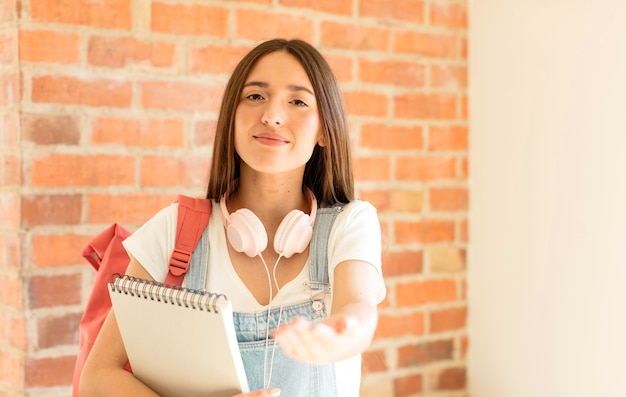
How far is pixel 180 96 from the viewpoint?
1.78 metres

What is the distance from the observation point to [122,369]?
1.24 metres

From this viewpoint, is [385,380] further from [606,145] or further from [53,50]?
[53,50]

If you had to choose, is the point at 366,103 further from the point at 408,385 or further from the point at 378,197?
A: the point at 408,385

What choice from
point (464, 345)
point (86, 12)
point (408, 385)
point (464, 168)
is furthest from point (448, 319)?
point (86, 12)

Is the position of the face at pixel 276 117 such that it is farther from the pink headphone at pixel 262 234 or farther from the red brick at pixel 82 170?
the red brick at pixel 82 170

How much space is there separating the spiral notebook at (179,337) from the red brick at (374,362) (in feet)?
3.24

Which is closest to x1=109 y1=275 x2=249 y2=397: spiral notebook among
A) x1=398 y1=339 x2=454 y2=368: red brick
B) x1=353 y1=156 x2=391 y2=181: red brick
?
x1=353 y1=156 x2=391 y2=181: red brick

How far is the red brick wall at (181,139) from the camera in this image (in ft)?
5.27

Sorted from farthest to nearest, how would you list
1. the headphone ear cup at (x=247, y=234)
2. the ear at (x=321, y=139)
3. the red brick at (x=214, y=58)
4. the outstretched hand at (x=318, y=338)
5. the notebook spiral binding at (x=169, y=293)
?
the red brick at (x=214, y=58) < the ear at (x=321, y=139) < the headphone ear cup at (x=247, y=234) < the notebook spiral binding at (x=169, y=293) < the outstretched hand at (x=318, y=338)

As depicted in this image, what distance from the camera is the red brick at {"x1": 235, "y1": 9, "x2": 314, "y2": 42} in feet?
6.10

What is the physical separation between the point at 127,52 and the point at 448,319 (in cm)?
126

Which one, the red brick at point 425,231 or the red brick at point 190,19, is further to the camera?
the red brick at point 425,231

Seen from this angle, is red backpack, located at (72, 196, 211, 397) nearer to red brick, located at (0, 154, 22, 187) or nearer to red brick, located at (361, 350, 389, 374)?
red brick, located at (0, 154, 22, 187)

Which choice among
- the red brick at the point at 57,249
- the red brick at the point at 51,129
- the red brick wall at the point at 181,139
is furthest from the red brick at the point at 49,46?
the red brick at the point at 57,249
